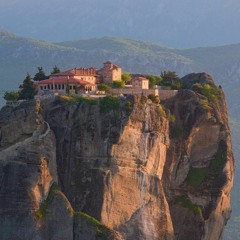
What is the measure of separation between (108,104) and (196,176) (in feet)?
39.5

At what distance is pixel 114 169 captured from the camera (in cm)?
7419

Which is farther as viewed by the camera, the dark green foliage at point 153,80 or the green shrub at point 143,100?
the dark green foliage at point 153,80

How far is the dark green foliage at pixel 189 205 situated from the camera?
8175 centimetres

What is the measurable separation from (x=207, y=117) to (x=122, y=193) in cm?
1173

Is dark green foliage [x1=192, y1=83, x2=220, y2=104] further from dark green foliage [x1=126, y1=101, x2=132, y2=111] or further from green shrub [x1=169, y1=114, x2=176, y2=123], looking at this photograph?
dark green foliage [x1=126, y1=101, x2=132, y2=111]

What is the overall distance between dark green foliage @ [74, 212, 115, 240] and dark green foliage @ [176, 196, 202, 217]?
41.2 ft

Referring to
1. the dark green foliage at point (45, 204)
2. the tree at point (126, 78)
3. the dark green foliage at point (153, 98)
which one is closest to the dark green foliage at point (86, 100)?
the dark green foliage at point (153, 98)

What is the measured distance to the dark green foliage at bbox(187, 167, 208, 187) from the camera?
82750mm

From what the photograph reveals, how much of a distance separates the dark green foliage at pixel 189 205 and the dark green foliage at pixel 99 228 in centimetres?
1256

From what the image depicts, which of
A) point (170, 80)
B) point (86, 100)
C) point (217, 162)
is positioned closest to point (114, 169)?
point (86, 100)

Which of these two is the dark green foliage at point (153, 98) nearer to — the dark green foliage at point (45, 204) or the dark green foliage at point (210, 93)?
the dark green foliage at point (210, 93)

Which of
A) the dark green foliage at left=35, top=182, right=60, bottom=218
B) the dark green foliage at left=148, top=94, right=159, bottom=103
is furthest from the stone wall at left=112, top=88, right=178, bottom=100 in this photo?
the dark green foliage at left=35, top=182, right=60, bottom=218

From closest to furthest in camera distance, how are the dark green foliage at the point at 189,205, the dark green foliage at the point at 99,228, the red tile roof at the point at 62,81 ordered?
the dark green foliage at the point at 99,228 < the red tile roof at the point at 62,81 < the dark green foliage at the point at 189,205

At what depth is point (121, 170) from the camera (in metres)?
74.6
